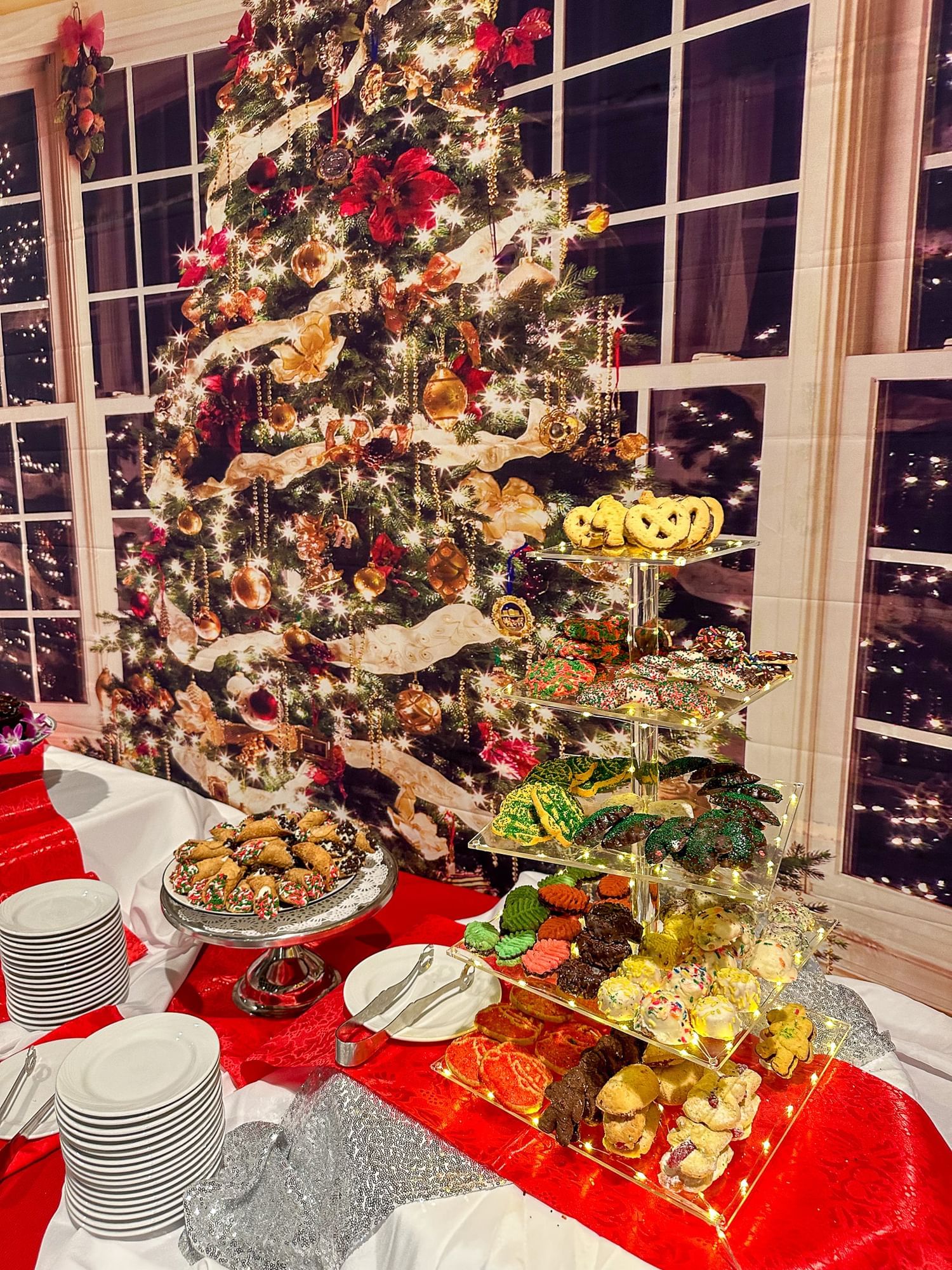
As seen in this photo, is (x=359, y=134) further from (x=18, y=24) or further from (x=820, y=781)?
(x=820, y=781)

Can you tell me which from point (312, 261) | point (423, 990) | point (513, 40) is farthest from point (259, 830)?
point (513, 40)

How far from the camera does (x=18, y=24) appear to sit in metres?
2.48

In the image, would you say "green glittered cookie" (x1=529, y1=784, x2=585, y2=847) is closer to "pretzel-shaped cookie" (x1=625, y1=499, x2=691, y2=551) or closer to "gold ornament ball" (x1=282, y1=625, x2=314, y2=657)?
"pretzel-shaped cookie" (x1=625, y1=499, x2=691, y2=551)

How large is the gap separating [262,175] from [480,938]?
184 cm

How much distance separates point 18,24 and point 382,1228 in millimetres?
3053

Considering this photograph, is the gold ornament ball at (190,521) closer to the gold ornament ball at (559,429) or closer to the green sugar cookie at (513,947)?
the gold ornament ball at (559,429)

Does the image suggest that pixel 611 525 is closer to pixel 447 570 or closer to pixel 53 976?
pixel 447 570

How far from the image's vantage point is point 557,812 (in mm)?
1320

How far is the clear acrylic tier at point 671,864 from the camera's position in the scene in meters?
1.14

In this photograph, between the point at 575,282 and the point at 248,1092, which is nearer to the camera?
the point at 248,1092

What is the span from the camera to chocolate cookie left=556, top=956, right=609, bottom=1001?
1.23 meters

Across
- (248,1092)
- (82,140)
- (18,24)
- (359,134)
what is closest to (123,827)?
(248,1092)

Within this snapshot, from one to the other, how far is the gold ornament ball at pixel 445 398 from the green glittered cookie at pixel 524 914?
1044 mm

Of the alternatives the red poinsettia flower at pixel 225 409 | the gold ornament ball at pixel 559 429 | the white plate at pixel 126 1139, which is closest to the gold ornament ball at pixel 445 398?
the gold ornament ball at pixel 559 429
